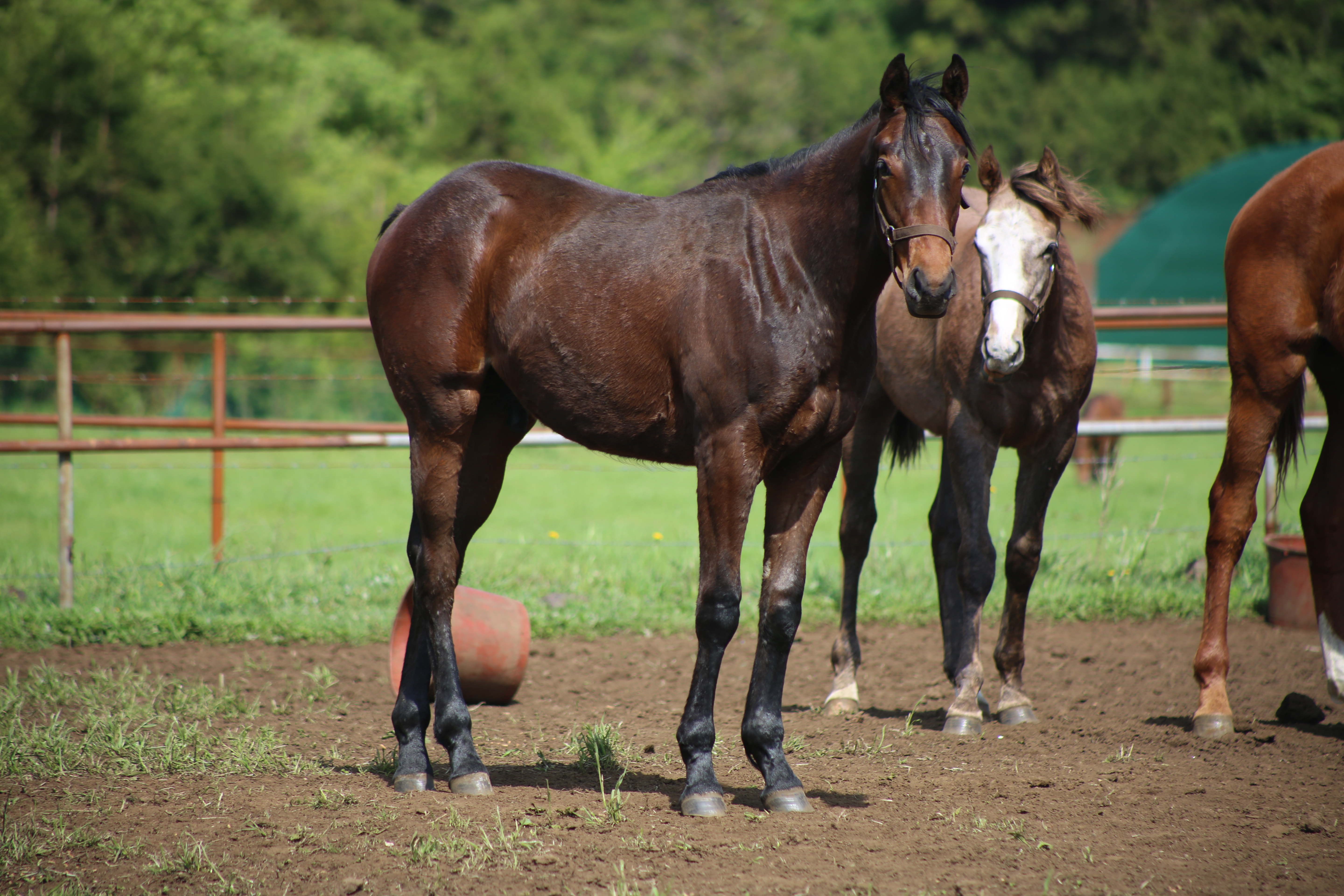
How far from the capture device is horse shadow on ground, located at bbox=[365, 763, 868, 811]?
11.3ft

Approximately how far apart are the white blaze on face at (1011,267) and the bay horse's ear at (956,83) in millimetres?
1082

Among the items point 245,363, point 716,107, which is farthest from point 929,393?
point 716,107

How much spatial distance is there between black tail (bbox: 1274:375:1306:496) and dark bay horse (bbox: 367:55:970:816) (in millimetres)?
2288

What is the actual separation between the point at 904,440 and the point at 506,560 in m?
3.01

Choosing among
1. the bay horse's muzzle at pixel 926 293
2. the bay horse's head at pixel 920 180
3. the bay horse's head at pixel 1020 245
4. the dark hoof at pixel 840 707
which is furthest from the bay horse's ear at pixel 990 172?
the dark hoof at pixel 840 707

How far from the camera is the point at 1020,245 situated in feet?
14.0

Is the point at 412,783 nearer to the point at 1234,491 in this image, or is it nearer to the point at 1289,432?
the point at 1234,491

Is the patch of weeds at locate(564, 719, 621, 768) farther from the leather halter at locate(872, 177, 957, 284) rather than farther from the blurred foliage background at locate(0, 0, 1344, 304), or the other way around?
the blurred foliage background at locate(0, 0, 1344, 304)

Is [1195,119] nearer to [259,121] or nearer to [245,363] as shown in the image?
[259,121]

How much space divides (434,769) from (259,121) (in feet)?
79.7

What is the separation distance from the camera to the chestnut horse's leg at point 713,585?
3.20 m

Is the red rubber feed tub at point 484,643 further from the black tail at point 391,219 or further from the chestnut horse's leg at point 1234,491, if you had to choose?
the chestnut horse's leg at point 1234,491

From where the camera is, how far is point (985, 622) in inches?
245

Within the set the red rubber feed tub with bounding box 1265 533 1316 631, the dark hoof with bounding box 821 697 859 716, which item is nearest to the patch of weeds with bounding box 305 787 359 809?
the dark hoof with bounding box 821 697 859 716
